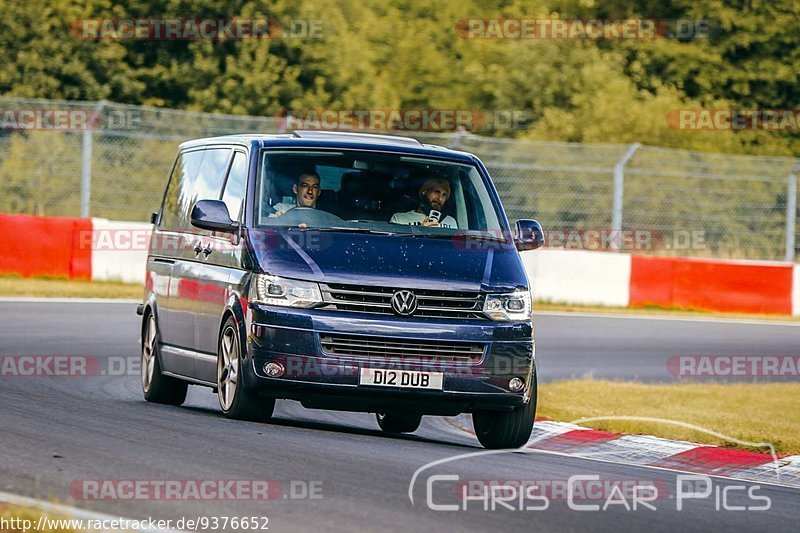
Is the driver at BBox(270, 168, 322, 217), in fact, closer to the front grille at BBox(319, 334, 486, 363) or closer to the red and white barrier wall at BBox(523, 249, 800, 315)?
the front grille at BBox(319, 334, 486, 363)

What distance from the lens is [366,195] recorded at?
10.6 m

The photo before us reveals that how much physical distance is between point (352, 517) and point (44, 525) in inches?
52.4

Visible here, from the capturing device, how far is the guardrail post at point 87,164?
25094mm

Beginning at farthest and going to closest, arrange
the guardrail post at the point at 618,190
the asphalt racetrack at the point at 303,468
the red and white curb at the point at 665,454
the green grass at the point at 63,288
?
the guardrail post at the point at 618,190
the green grass at the point at 63,288
the red and white curb at the point at 665,454
the asphalt racetrack at the point at 303,468

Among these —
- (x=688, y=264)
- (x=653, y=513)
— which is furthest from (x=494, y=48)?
(x=653, y=513)

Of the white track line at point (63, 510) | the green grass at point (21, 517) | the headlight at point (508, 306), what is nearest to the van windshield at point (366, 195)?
the headlight at point (508, 306)

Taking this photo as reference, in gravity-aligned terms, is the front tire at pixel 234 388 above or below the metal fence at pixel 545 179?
below

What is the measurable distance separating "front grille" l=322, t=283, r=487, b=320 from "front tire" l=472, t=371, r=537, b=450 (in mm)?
716

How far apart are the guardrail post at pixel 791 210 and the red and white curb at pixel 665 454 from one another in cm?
1580

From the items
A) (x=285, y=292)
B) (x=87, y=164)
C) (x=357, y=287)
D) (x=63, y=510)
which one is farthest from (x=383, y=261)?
(x=87, y=164)

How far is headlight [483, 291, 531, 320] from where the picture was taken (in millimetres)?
9930

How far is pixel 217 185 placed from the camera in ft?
37.0

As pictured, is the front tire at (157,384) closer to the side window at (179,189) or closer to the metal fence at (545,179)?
the side window at (179,189)

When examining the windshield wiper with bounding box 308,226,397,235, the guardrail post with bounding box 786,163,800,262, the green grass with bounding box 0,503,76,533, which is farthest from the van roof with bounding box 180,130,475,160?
the guardrail post with bounding box 786,163,800,262
